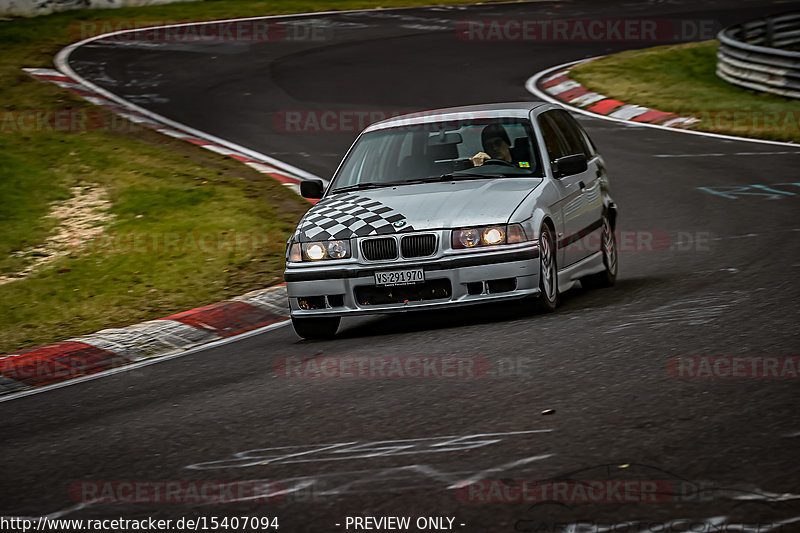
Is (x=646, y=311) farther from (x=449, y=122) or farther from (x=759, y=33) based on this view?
(x=759, y=33)

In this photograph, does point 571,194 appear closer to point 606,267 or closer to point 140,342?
point 606,267

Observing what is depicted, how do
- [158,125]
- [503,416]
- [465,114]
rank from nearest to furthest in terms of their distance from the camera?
[503,416] → [465,114] → [158,125]

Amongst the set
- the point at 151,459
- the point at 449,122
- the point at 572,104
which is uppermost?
the point at 449,122

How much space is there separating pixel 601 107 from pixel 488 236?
13947 millimetres

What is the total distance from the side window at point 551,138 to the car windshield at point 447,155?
0.18 meters

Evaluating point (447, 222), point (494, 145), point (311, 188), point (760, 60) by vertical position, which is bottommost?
point (760, 60)

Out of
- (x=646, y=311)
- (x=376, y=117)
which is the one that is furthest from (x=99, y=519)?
(x=376, y=117)

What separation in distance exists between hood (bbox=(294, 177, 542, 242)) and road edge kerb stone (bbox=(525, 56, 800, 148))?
10348 millimetres

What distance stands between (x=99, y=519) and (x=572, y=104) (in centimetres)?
1844

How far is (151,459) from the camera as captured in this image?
5.47 meters

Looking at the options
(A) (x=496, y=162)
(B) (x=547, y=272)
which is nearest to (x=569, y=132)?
(A) (x=496, y=162)

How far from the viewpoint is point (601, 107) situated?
843 inches

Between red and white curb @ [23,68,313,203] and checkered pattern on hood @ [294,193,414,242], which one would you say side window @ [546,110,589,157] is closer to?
checkered pattern on hood @ [294,193,414,242]

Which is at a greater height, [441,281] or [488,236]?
[488,236]
